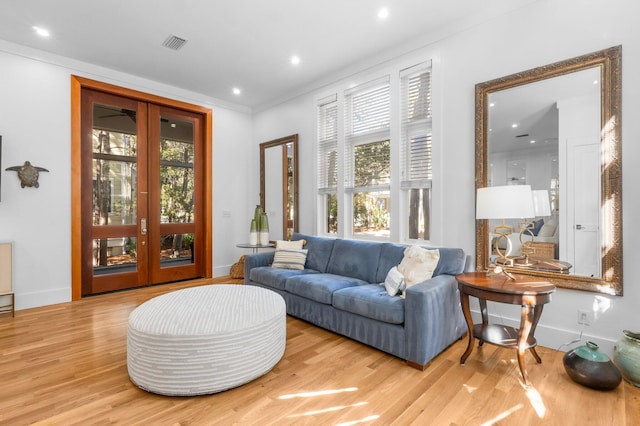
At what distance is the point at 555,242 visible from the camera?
257 cm

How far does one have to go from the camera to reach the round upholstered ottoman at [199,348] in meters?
1.89

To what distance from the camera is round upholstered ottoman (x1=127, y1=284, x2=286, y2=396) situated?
74.4 inches

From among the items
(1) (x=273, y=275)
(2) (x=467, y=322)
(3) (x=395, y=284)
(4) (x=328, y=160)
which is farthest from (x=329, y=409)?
(4) (x=328, y=160)

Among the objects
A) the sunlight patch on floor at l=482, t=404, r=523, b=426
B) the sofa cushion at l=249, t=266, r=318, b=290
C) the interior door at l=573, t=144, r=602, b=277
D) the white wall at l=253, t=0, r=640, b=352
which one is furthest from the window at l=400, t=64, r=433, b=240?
the sunlight patch on floor at l=482, t=404, r=523, b=426

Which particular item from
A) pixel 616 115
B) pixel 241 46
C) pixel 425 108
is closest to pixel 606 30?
pixel 616 115

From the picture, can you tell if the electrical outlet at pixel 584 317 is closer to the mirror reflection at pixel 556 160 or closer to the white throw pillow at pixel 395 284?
the mirror reflection at pixel 556 160

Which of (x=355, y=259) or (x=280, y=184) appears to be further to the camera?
(x=280, y=184)

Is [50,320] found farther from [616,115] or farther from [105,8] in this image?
[616,115]

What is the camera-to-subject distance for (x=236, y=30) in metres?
3.24

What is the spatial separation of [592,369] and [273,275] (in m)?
2.80

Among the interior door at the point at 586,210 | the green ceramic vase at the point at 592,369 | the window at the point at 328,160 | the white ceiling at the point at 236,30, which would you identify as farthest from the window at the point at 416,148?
the green ceramic vase at the point at 592,369

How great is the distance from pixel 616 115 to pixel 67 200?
568 centimetres

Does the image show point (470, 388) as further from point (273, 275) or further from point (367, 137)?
point (367, 137)

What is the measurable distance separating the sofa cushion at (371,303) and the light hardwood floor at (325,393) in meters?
0.33
